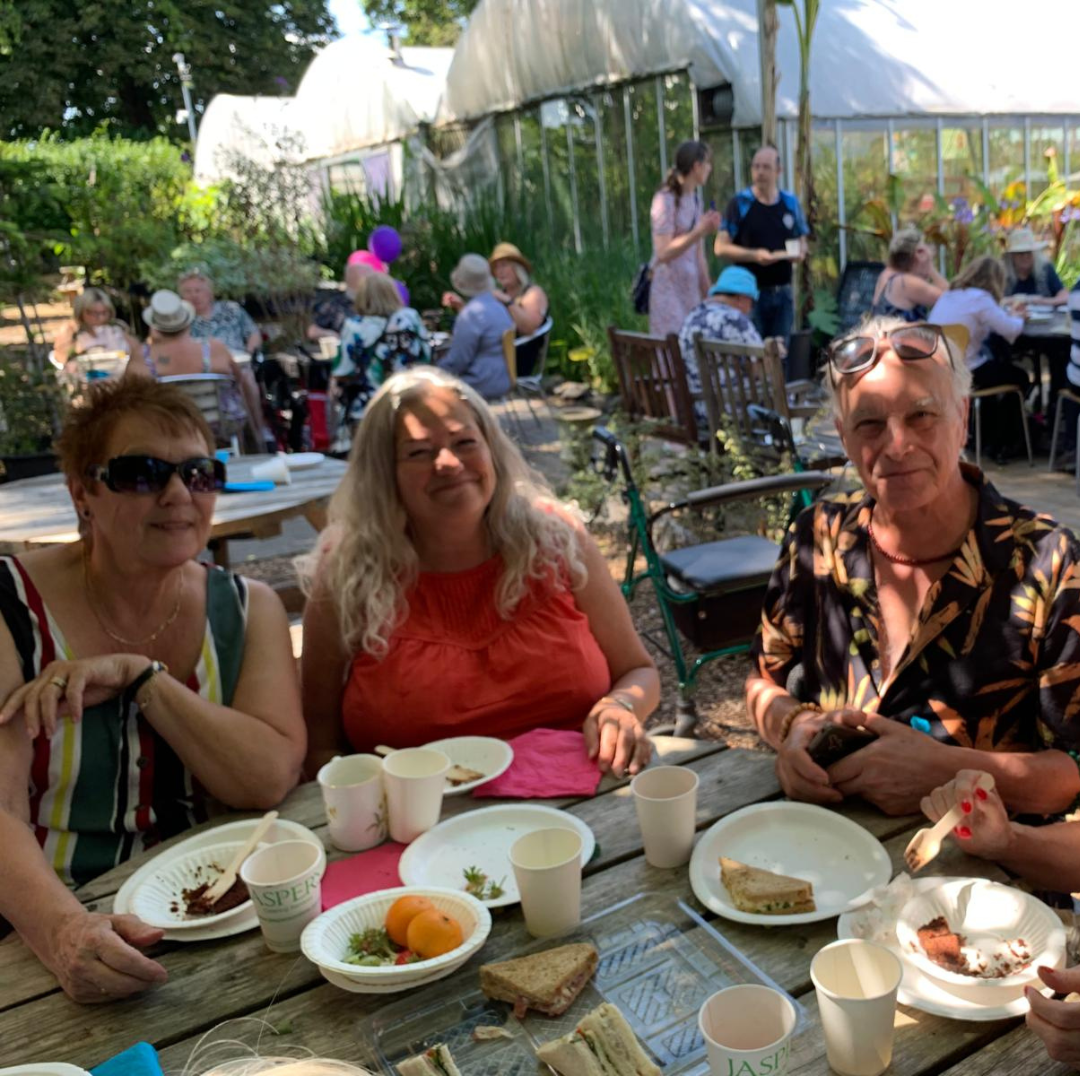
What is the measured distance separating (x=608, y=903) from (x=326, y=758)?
953 mm

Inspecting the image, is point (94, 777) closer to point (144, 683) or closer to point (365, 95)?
point (144, 683)

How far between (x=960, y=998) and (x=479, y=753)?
1.00 m

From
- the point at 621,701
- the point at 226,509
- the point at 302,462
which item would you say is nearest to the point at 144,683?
the point at 621,701

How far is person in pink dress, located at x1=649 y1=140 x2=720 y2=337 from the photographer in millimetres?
7988

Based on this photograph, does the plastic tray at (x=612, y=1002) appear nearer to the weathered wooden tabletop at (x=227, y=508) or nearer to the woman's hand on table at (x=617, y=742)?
the woman's hand on table at (x=617, y=742)

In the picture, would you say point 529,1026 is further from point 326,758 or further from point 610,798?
point 326,758

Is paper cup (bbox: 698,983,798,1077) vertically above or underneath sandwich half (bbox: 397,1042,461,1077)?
above

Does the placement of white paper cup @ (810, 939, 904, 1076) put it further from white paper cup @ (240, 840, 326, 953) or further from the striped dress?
the striped dress

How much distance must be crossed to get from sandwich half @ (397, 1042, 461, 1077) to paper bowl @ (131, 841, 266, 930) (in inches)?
18.4

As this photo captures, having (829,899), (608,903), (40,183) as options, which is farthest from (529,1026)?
(40,183)

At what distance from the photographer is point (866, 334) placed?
2018mm

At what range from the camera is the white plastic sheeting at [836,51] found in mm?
10820

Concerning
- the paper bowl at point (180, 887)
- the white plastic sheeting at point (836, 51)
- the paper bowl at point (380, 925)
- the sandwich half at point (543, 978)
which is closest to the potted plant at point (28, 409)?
the paper bowl at point (180, 887)

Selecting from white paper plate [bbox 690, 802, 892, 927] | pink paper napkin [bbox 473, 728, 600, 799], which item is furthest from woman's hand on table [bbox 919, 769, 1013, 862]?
pink paper napkin [bbox 473, 728, 600, 799]
